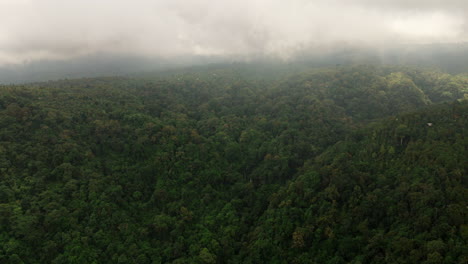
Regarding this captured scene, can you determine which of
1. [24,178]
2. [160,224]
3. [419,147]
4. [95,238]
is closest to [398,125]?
[419,147]

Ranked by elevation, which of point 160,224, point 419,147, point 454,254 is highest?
point 419,147

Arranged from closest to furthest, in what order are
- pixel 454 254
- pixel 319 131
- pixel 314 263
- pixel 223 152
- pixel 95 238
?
1. pixel 454 254
2. pixel 314 263
3. pixel 95 238
4. pixel 223 152
5. pixel 319 131

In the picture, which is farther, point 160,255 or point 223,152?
point 223,152

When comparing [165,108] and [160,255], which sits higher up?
[165,108]

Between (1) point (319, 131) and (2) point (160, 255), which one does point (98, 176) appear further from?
(1) point (319, 131)

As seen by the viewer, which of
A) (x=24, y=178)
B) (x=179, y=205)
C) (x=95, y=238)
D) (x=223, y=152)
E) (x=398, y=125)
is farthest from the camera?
(x=223, y=152)

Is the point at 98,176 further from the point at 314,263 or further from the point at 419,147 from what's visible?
the point at 419,147
